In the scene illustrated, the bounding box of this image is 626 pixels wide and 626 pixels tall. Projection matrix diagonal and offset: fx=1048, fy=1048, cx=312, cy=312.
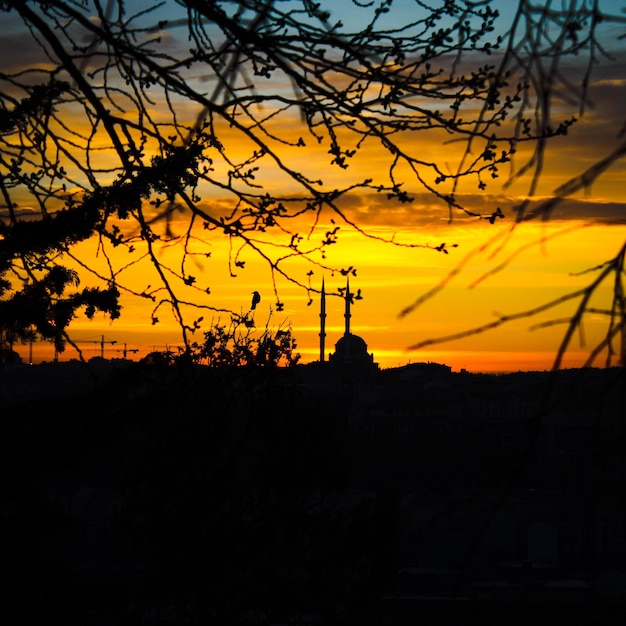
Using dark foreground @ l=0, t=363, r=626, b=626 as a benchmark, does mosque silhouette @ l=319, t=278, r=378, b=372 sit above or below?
above

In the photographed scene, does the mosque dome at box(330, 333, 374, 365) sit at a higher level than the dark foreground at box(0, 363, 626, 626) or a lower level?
higher

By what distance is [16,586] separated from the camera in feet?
16.2

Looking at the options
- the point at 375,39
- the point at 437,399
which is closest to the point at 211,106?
the point at 375,39

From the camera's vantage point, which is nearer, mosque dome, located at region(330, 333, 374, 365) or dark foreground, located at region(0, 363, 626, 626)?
dark foreground, located at region(0, 363, 626, 626)

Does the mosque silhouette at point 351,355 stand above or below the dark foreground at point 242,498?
above

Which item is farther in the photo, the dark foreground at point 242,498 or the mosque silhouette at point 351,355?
the mosque silhouette at point 351,355

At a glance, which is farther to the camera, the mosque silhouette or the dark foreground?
the mosque silhouette

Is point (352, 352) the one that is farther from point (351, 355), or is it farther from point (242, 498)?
point (242, 498)

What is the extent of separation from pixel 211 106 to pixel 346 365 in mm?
62993

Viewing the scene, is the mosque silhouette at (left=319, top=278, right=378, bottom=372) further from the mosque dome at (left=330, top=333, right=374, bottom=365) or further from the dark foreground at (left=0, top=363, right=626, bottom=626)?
the dark foreground at (left=0, top=363, right=626, bottom=626)

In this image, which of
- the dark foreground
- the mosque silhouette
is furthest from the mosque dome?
the dark foreground

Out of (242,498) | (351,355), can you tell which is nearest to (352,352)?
(351,355)

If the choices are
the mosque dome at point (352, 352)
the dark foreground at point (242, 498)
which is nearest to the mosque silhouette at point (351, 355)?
the mosque dome at point (352, 352)

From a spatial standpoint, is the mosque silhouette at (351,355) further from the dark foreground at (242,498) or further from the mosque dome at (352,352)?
the dark foreground at (242,498)
